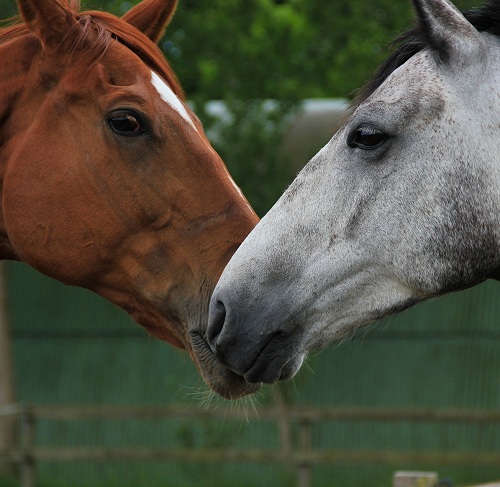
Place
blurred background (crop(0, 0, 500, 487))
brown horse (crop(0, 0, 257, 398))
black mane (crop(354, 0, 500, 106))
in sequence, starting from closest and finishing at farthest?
black mane (crop(354, 0, 500, 106)) < brown horse (crop(0, 0, 257, 398)) < blurred background (crop(0, 0, 500, 487))

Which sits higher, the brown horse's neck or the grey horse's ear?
the grey horse's ear

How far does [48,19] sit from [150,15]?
2.18 ft

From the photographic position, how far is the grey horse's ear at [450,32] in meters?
2.91

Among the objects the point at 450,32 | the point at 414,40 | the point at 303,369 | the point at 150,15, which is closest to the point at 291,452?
the point at 303,369

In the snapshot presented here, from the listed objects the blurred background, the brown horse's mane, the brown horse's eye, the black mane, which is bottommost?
the blurred background

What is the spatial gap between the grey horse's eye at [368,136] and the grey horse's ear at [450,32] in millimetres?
324

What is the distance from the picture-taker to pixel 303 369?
11.0 metres

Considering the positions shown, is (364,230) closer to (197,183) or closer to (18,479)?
(197,183)

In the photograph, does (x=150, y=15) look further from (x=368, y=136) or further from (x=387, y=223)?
(x=387, y=223)

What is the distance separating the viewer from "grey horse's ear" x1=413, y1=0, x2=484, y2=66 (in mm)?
2906

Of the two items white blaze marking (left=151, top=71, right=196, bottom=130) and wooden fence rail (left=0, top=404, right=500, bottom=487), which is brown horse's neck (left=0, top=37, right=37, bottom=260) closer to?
white blaze marking (left=151, top=71, right=196, bottom=130)

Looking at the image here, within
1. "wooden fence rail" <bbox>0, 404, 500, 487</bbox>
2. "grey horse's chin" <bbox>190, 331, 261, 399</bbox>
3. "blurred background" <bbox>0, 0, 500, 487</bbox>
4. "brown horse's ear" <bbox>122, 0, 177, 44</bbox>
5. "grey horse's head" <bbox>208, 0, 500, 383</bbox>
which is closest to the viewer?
"grey horse's head" <bbox>208, 0, 500, 383</bbox>

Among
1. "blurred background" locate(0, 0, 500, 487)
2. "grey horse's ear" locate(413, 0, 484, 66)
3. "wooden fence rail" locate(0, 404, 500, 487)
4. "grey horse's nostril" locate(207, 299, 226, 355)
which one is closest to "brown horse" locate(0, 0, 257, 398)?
"grey horse's nostril" locate(207, 299, 226, 355)

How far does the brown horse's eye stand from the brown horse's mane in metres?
0.28
